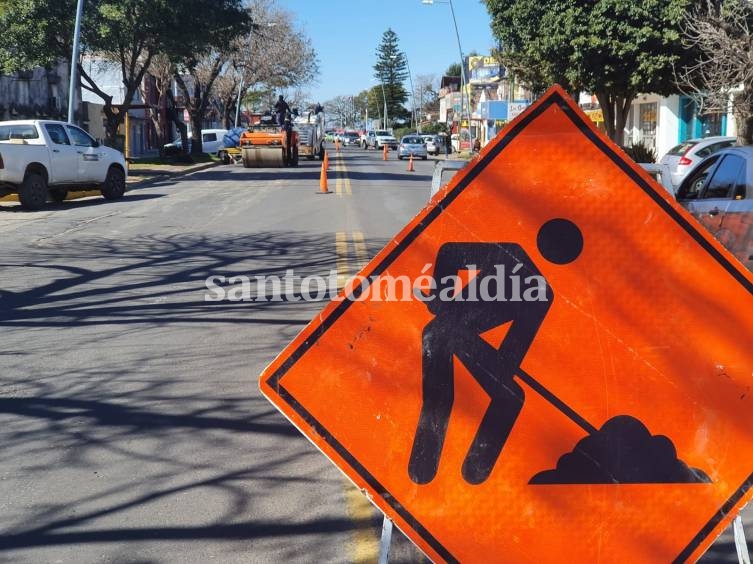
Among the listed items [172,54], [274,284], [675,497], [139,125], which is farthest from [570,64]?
[139,125]

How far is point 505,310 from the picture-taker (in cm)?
283

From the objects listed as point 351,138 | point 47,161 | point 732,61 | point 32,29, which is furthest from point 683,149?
point 351,138

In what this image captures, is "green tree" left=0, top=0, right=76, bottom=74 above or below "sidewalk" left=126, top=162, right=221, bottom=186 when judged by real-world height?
above

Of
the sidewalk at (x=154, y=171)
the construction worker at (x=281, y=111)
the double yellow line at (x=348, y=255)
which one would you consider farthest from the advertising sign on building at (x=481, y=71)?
the double yellow line at (x=348, y=255)

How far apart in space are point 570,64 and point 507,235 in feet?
91.0

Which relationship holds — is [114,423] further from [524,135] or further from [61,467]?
[524,135]

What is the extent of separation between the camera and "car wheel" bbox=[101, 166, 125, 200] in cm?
2155

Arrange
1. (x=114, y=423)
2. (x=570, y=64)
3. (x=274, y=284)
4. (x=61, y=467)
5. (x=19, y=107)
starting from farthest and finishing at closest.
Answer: (x=19, y=107) → (x=570, y=64) → (x=274, y=284) → (x=114, y=423) → (x=61, y=467)

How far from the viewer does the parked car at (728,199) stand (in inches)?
332

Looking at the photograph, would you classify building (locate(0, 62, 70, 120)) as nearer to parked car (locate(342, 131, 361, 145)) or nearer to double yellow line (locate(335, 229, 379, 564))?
double yellow line (locate(335, 229, 379, 564))

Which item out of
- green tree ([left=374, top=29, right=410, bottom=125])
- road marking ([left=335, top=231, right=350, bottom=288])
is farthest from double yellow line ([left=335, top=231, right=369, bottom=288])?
green tree ([left=374, top=29, right=410, bottom=125])

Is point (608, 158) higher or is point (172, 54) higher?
point (172, 54)

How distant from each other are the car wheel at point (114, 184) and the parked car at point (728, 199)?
15.1 meters

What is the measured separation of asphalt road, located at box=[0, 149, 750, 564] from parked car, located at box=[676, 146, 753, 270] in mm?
4056
